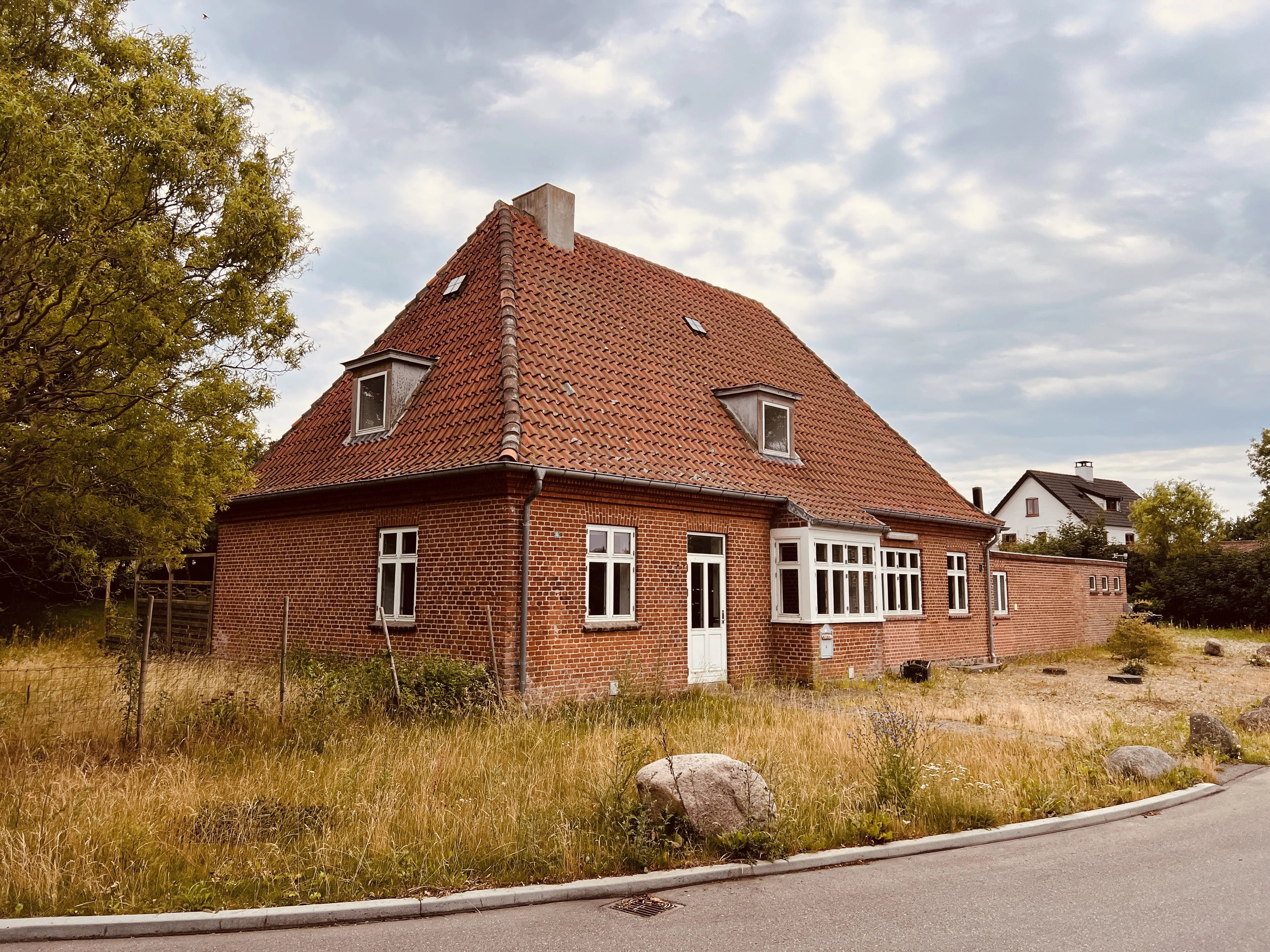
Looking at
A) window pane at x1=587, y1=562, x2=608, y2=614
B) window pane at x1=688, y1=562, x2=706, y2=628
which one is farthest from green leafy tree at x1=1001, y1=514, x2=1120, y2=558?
window pane at x1=587, y1=562, x2=608, y2=614

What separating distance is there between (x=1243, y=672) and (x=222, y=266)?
23.0 metres

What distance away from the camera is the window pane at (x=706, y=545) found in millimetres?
14844

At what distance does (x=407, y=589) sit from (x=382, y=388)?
12.0ft

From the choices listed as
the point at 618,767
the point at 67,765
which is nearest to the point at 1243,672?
the point at 618,767

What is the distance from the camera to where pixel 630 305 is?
58.3 feet

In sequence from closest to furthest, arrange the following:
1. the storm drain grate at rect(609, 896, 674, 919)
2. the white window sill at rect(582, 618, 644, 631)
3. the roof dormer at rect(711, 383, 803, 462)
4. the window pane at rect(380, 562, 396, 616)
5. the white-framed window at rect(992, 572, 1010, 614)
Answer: the storm drain grate at rect(609, 896, 674, 919)
the white window sill at rect(582, 618, 644, 631)
the window pane at rect(380, 562, 396, 616)
the roof dormer at rect(711, 383, 803, 462)
the white-framed window at rect(992, 572, 1010, 614)

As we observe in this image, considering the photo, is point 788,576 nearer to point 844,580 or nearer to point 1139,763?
point 844,580

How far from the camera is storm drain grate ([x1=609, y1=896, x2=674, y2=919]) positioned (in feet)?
17.4

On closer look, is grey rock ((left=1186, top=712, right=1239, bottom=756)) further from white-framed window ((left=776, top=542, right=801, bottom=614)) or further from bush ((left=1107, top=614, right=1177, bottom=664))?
bush ((left=1107, top=614, right=1177, bottom=664))

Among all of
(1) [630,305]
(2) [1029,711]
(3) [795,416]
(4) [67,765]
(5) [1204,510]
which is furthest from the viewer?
(5) [1204,510]

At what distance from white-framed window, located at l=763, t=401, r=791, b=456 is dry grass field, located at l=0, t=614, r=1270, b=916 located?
6230mm

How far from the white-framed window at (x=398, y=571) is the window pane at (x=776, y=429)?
7150 millimetres

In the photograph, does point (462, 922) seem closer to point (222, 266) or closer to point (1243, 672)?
point (222, 266)

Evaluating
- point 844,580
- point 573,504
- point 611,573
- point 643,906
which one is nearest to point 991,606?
point 844,580
